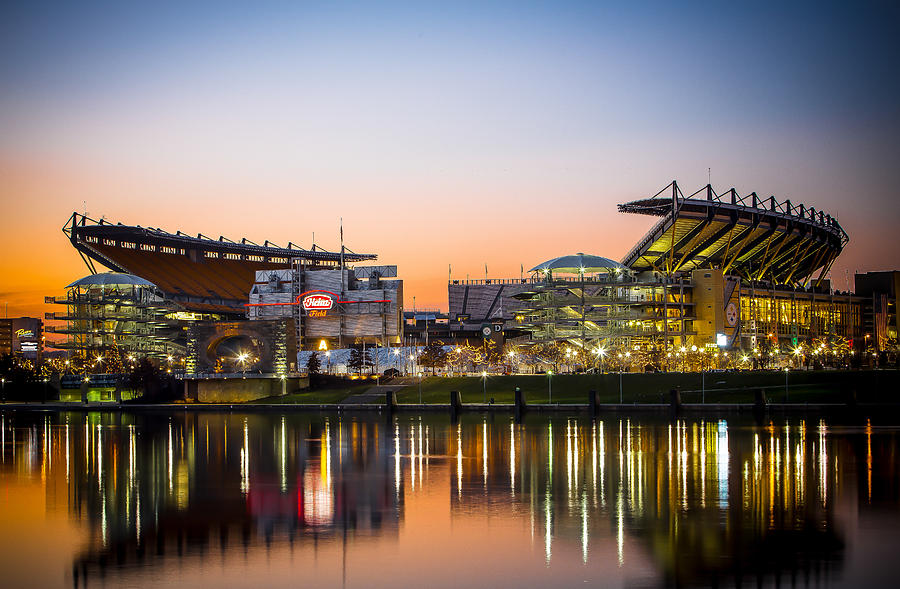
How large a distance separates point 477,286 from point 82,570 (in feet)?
550

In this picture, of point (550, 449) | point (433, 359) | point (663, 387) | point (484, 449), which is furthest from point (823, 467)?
point (433, 359)

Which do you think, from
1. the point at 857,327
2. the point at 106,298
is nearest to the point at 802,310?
the point at 857,327

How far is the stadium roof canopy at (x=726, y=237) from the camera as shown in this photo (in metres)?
140

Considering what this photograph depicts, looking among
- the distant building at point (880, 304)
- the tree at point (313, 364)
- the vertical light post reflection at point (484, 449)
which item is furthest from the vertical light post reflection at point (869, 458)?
the distant building at point (880, 304)

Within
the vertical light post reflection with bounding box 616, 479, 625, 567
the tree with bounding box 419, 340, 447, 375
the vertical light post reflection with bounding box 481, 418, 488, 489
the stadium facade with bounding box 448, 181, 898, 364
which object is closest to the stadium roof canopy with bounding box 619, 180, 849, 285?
the stadium facade with bounding box 448, 181, 898, 364

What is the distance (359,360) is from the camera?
13412 centimetres

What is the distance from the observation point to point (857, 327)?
6959 inches

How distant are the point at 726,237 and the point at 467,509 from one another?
370ft

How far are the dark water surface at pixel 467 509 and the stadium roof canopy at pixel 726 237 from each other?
230 ft

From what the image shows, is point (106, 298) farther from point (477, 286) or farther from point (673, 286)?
point (673, 286)

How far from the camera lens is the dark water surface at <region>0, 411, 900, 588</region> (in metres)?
30.9

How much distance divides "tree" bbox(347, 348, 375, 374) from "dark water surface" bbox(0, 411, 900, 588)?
60.0m

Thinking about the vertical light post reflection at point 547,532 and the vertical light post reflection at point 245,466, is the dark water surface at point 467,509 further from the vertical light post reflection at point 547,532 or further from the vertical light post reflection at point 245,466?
the vertical light post reflection at point 245,466

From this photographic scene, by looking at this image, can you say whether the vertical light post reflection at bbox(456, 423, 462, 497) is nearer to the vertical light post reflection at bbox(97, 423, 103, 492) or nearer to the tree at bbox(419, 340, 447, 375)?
the vertical light post reflection at bbox(97, 423, 103, 492)
